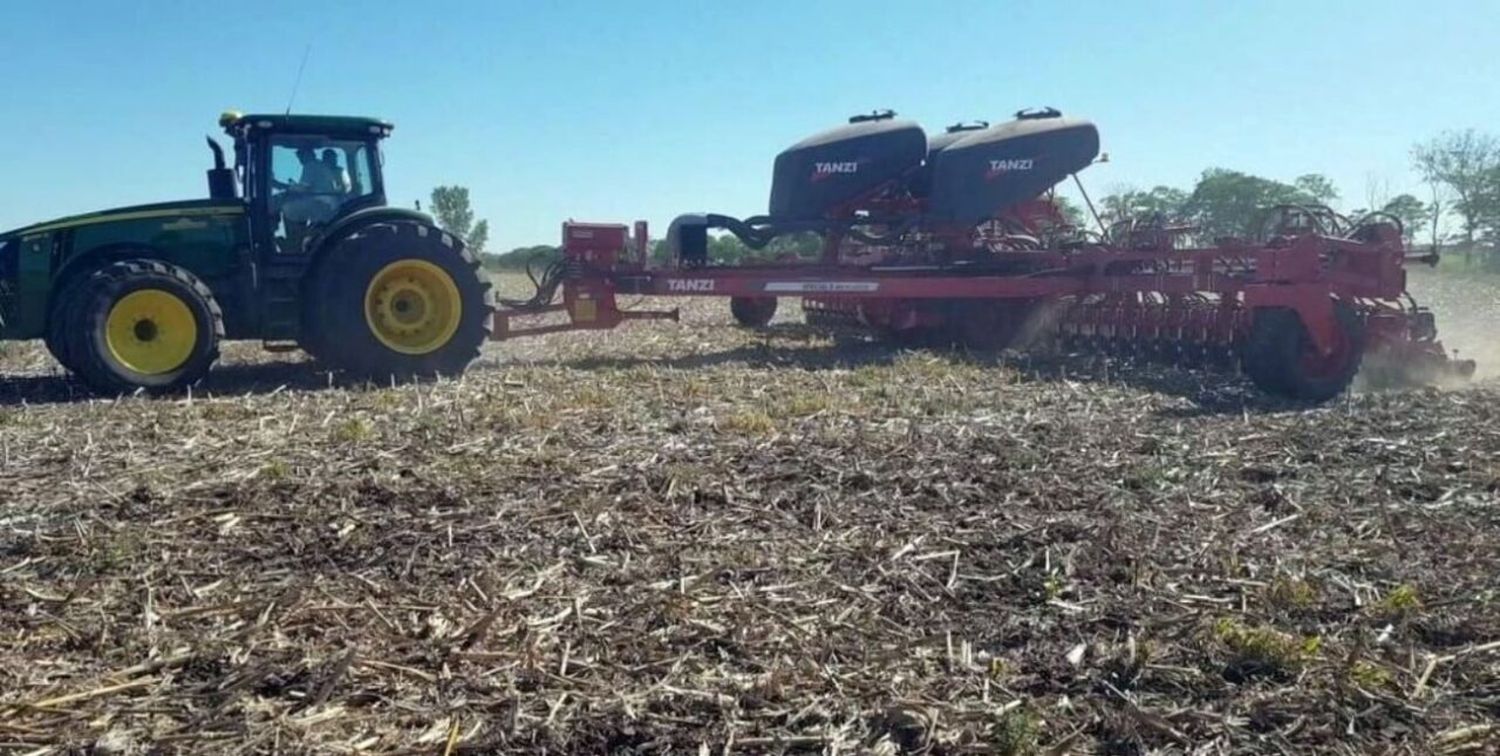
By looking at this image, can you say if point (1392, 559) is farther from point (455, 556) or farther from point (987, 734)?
point (455, 556)

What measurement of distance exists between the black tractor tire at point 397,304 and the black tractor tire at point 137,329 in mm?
827

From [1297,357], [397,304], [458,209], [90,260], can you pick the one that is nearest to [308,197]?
[397,304]

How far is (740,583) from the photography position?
14.2 ft

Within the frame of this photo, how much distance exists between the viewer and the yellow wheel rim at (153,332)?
8.69 metres

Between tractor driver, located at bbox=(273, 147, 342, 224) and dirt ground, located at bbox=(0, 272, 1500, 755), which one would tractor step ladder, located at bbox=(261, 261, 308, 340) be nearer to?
tractor driver, located at bbox=(273, 147, 342, 224)

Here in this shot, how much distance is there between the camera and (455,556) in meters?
4.54

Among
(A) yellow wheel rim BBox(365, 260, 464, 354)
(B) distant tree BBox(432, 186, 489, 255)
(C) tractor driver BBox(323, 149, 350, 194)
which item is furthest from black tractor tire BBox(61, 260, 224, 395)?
(B) distant tree BBox(432, 186, 489, 255)

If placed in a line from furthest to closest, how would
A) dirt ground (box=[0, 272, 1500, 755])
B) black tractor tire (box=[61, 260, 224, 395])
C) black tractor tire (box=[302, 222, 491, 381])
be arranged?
black tractor tire (box=[302, 222, 491, 381]) < black tractor tire (box=[61, 260, 224, 395]) < dirt ground (box=[0, 272, 1500, 755])

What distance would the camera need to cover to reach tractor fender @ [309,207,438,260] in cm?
957

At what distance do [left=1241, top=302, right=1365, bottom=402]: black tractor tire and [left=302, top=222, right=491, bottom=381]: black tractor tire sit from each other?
6.14 m

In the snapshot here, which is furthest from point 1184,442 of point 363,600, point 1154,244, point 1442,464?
point 1154,244

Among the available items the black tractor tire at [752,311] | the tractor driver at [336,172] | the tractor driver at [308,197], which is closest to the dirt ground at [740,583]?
the tractor driver at [308,197]

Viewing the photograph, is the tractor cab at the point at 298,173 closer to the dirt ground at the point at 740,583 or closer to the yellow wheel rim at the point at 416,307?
the yellow wheel rim at the point at 416,307

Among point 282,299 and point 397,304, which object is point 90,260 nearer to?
point 282,299
